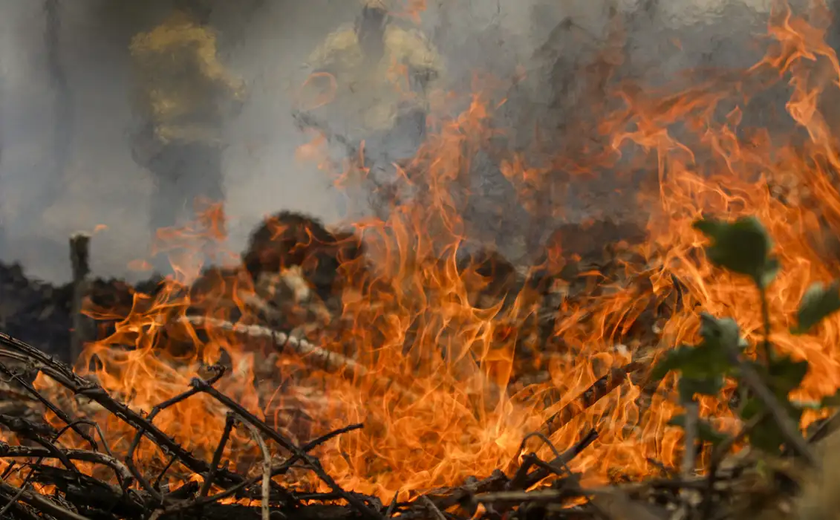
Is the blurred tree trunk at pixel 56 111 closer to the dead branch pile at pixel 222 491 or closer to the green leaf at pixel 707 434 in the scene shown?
the dead branch pile at pixel 222 491

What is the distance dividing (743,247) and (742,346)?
9 cm

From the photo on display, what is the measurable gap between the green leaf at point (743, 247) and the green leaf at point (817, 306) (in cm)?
2

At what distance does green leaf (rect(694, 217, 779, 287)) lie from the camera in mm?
259

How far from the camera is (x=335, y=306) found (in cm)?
323

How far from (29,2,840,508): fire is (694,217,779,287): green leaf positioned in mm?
1128

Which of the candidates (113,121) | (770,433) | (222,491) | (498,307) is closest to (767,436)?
(770,433)

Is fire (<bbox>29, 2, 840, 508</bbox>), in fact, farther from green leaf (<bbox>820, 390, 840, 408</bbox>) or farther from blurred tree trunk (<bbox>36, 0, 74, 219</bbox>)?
green leaf (<bbox>820, 390, 840, 408</bbox>)

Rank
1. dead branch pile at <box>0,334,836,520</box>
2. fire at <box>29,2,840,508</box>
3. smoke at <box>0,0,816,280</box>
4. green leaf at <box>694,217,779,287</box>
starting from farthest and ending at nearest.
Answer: smoke at <box>0,0,816,280</box> < fire at <box>29,2,840,508</box> < dead branch pile at <box>0,334,836,520</box> < green leaf at <box>694,217,779,287</box>

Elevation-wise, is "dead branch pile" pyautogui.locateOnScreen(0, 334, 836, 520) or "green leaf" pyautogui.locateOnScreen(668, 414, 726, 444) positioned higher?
"dead branch pile" pyautogui.locateOnScreen(0, 334, 836, 520)

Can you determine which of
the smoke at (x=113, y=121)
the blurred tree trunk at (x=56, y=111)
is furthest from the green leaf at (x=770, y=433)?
the blurred tree trunk at (x=56, y=111)

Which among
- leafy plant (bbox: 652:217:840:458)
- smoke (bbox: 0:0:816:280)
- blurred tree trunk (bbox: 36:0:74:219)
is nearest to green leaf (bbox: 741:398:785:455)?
leafy plant (bbox: 652:217:840:458)

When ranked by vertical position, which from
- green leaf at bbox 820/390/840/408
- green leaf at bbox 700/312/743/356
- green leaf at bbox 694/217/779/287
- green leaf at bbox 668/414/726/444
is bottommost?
green leaf at bbox 820/390/840/408

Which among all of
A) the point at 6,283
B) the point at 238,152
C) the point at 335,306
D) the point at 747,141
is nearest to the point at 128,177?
the point at 238,152

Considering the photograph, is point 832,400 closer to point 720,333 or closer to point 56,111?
point 720,333
